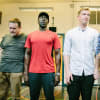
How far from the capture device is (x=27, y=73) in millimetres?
2074

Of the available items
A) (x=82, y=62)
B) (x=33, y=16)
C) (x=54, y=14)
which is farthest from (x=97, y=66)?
(x=33, y=16)

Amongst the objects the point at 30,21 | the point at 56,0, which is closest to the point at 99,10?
the point at 56,0

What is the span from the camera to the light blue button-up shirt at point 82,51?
182cm

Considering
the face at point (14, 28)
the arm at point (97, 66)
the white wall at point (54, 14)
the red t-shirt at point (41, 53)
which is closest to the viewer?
the arm at point (97, 66)

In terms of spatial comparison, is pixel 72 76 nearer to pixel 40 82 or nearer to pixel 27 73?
pixel 40 82

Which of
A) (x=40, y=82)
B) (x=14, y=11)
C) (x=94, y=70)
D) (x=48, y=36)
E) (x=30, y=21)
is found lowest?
(x=40, y=82)

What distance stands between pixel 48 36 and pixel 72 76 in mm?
554

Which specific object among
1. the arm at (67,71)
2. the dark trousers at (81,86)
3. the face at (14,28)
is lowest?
the dark trousers at (81,86)

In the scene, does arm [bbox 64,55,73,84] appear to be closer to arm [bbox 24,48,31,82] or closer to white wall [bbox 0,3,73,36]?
arm [bbox 24,48,31,82]

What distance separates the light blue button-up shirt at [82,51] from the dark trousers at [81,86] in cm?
A: 5

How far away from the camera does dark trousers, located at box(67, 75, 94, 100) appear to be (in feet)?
5.97

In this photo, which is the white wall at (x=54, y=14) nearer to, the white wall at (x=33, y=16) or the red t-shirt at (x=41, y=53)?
the white wall at (x=33, y=16)

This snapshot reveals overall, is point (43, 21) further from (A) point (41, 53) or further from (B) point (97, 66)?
(B) point (97, 66)

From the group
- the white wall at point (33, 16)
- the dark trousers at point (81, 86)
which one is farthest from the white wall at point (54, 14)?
the dark trousers at point (81, 86)
